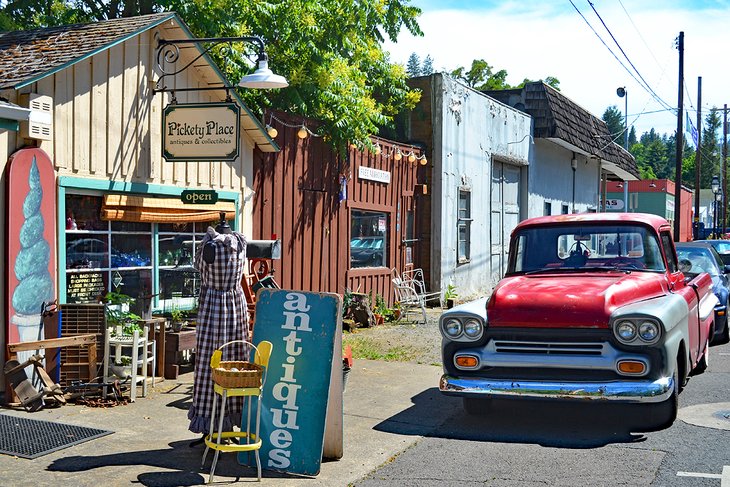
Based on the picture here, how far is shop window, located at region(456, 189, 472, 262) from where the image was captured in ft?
60.7

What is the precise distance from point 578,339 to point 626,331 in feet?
1.29

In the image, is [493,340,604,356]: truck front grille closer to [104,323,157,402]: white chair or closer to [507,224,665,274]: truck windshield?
[507,224,665,274]: truck windshield

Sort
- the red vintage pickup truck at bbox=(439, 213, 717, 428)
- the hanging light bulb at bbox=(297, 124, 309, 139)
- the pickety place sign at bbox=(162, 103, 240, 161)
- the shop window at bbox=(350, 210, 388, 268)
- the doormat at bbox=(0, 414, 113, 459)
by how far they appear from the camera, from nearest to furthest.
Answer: the doormat at bbox=(0, 414, 113, 459), the red vintage pickup truck at bbox=(439, 213, 717, 428), the pickety place sign at bbox=(162, 103, 240, 161), the hanging light bulb at bbox=(297, 124, 309, 139), the shop window at bbox=(350, 210, 388, 268)

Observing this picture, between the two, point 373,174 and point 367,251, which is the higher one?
point 373,174

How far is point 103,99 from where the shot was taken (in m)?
8.90

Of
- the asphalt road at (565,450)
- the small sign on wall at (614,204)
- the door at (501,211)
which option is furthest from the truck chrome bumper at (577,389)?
the small sign on wall at (614,204)

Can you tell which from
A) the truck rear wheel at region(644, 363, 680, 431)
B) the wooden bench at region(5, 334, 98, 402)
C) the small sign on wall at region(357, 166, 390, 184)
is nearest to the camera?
the truck rear wheel at region(644, 363, 680, 431)

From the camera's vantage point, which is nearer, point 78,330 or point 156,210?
point 78,330

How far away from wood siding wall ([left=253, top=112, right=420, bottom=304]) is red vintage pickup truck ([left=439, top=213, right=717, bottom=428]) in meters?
4.92

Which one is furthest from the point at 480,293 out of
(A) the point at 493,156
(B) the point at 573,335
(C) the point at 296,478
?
(C) the point at 296,478

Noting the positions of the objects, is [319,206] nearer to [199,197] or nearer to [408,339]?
[408,339]

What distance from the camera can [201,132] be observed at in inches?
368

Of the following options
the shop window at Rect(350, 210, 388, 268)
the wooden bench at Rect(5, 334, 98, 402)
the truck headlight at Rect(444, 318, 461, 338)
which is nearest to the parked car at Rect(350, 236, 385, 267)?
the shop window at Rect(350, 210, 388, 268)

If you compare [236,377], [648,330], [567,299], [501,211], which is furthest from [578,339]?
[501,211]
